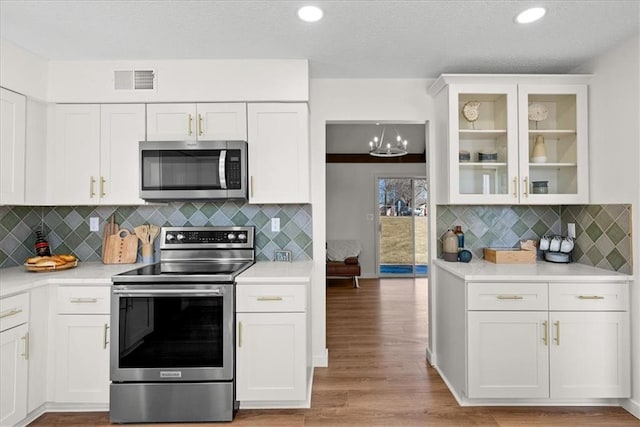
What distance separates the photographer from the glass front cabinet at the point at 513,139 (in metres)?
2.69

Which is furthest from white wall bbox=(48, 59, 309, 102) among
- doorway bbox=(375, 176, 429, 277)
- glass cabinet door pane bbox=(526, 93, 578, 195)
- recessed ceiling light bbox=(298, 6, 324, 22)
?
doorway bbox=(375, 176, 429, 277)

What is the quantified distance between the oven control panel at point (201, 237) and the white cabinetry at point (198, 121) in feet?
2.33

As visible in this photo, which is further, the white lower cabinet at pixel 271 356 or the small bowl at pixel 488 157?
the small bowl at pixel 488 157

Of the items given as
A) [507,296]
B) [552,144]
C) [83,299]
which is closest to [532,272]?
[507,296]

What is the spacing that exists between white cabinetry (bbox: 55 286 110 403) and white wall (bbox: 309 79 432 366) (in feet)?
5.04

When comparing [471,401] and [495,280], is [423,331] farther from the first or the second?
[495,280]

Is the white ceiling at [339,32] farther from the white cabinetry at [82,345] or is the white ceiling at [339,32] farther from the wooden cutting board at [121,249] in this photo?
the white cabinetry at [82,345]

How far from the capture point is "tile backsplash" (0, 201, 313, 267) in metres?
2.92

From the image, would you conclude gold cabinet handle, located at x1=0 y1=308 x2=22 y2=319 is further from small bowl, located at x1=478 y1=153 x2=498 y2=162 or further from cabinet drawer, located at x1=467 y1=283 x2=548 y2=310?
small bowl, located at x1=478 y1=153 x2=498 y2=162

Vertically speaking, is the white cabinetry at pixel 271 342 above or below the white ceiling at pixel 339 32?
below

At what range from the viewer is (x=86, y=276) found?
91.7 inches

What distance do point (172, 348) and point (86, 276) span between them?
732 millimetres

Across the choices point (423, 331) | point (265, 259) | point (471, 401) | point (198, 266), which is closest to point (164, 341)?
point (198, 266)

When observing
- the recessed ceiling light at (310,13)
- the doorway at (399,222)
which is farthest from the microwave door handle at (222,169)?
the doorway at (399,222)
